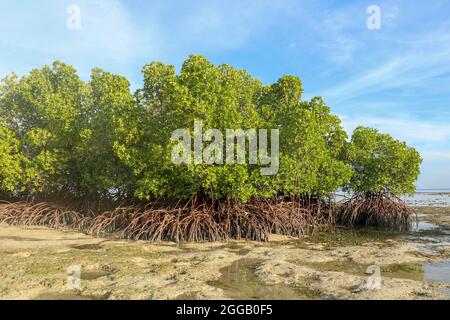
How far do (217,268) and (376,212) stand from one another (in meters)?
12.0

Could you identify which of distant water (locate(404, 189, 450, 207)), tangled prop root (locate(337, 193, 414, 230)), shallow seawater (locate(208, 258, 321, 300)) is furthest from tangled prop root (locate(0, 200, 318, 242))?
distant water (locate(404, 189, 450, 207))

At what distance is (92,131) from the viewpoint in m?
14.5

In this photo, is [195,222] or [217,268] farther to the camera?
[195,222]

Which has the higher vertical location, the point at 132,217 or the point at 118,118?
the point at 118,118

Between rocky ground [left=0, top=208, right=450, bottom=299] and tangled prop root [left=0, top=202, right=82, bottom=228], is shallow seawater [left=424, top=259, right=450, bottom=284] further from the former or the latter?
tangled prop root [left=0, top=202, right=82, bottom=228]

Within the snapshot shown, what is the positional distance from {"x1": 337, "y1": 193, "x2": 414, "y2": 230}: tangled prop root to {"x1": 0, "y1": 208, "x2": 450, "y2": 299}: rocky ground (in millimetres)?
4859

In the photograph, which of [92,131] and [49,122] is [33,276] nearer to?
[92,131]

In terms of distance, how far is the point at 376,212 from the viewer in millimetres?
17469

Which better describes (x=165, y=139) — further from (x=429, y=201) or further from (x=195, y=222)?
(x=429, y=201)

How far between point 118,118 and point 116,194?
3.92 m

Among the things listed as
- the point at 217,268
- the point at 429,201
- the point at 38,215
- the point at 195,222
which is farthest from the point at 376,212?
the point at 429,201
